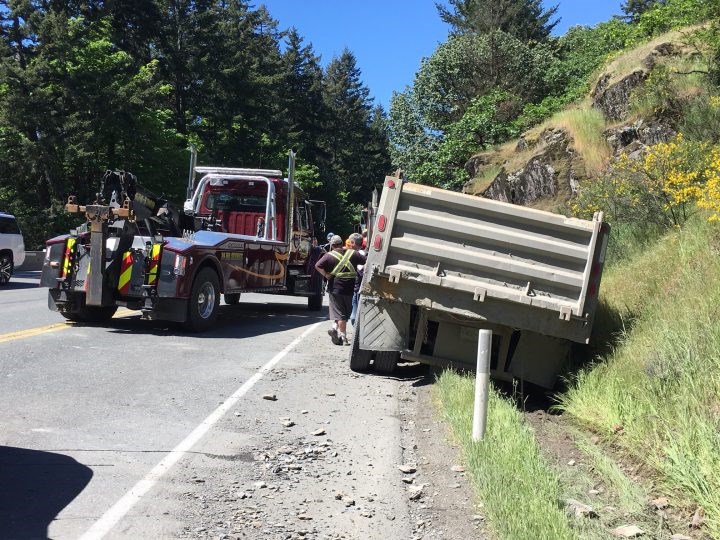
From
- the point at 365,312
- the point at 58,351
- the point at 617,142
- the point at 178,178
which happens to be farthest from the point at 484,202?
the point at 178,178

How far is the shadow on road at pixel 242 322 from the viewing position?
38.2 ft

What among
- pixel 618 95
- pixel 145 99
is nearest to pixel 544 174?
pixel 618 95

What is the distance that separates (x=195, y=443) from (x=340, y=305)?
19.2 feet

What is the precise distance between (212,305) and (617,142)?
11.3m

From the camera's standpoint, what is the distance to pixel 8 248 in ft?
68.4

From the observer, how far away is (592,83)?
2242 cm

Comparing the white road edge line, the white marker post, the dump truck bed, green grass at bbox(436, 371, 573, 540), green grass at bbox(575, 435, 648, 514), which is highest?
the dump truck bed

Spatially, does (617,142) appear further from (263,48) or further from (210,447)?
(263,48)

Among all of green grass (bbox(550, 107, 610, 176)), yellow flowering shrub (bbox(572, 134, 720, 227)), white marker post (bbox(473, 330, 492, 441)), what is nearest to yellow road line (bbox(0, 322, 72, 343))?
white marker post (bbox(473, 330, 492, 441))

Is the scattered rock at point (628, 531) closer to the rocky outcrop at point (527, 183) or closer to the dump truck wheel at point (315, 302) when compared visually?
the dump truck wheel at point (315, 302)

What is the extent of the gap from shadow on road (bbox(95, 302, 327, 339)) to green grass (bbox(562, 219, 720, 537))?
21.0 ft

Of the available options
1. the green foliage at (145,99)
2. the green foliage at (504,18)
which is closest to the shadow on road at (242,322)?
the green foliage at (145,99)

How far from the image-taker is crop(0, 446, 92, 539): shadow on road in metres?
3.87

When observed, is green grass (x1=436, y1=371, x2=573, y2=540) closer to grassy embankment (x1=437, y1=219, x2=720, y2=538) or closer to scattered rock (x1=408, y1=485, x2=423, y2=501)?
grassy embankment (x1=437, y1=219, x2=720, y2=538)
